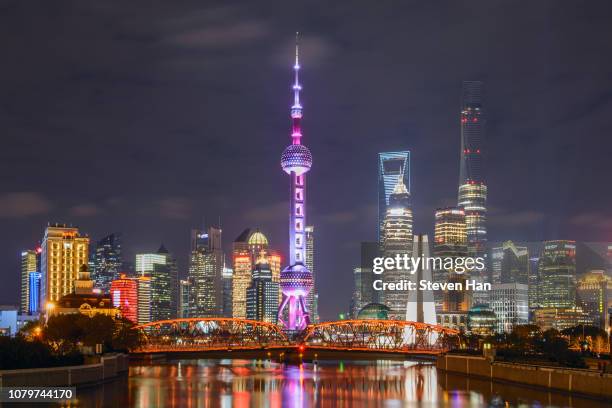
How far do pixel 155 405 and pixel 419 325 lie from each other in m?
116

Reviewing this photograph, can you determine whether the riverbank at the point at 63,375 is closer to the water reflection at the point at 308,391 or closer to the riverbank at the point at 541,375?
the water reflection at the point at 308,391

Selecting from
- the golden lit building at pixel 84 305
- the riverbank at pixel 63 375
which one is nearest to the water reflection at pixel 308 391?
the riverbank at pixel 63 375

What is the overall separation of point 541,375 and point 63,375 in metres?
46.7

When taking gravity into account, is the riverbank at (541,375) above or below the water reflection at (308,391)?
above

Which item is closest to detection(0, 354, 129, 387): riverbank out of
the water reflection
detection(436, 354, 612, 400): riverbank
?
the water reflection

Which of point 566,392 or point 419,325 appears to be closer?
point 566,392

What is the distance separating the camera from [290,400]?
9250 cm

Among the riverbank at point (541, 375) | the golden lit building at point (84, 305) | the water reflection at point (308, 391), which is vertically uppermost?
the golden lit building at point (84, 305)

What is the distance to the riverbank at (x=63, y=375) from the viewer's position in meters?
79.3

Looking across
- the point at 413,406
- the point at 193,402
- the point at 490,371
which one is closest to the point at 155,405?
the point at 193,402

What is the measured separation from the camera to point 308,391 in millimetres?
103062

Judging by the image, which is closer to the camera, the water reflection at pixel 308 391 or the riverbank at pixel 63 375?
the riverbank at pixel 63 375

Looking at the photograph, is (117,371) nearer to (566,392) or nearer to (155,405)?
(155,405)

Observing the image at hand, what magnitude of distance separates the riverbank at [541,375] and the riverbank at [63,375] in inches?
1752
